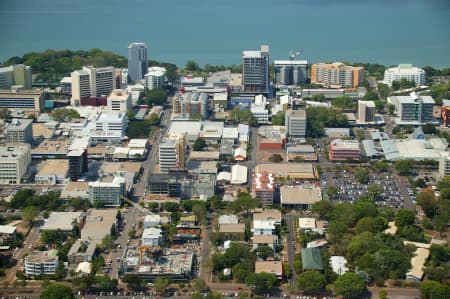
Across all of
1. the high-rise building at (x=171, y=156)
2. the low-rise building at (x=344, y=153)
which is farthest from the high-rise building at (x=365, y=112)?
the high-rise building at (x=171, y=156)

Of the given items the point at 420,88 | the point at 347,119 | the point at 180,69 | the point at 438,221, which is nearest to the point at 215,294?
the point at 438,221

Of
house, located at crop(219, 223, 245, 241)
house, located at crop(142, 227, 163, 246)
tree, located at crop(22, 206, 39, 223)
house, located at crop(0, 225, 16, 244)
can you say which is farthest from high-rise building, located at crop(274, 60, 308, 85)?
house, located at crop(0, 225, 16, 244)

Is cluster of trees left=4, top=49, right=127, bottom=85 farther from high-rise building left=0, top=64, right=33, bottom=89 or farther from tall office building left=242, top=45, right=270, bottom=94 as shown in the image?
tall office building left=242, top=45, right=270, bottom=94

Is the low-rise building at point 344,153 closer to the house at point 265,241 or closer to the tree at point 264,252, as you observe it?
the house at point 265,241

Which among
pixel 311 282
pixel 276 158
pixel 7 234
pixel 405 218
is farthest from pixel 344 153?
pixel 7 234

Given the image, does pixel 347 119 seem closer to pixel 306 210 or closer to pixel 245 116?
pixel 245 116
